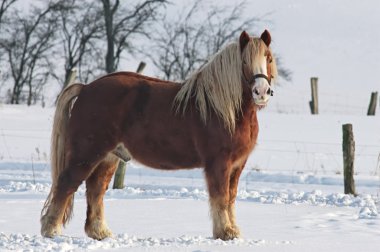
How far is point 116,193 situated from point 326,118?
13.2 m

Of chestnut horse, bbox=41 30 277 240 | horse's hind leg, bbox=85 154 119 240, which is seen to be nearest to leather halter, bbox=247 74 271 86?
chestnut horse, bbox=41 30 277 240

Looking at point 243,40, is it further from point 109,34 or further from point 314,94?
point 109,34

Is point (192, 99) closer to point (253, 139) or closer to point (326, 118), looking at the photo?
point (253, 139)

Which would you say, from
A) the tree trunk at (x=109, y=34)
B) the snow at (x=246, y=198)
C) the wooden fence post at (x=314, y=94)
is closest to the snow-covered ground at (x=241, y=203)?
the snow at (x=246, y=198)

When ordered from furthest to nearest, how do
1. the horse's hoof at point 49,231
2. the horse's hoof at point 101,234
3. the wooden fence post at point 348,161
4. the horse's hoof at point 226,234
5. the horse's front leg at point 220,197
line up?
the wooden fence post at point 348,161 → the horse's hoof at point 101,234 → the horse's hoof at point 49,231 → the horse's hoof at point 226,234 → the horse's front leg at point 220,197

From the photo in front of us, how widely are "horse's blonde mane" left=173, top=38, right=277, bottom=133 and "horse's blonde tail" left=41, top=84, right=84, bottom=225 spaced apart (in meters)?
1.01

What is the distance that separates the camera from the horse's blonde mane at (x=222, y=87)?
588cm

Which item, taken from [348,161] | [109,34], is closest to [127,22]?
[109,34]

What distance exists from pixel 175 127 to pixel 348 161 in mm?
5751

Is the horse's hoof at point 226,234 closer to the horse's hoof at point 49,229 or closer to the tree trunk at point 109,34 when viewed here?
the horse's hoof at point 49,229

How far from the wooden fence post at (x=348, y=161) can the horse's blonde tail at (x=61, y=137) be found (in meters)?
5.76

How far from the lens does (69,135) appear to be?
20.4ft

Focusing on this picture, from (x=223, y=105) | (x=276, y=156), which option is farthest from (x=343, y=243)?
(x=276, y=156)

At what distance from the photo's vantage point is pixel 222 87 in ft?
19.7
